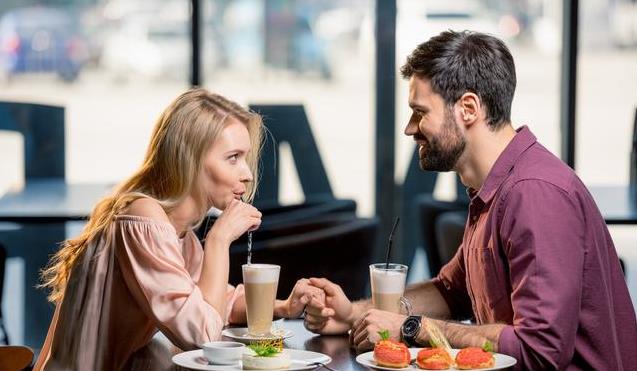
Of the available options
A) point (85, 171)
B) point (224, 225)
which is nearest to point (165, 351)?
point (224, 225)

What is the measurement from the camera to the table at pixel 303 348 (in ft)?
8.57

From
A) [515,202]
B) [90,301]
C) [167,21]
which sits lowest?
[90,301]

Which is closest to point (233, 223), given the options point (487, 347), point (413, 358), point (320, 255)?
point (413, 358)

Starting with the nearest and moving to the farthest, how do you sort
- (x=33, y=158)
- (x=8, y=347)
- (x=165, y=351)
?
(x=165, y=351) → (x=8, y=347) → (x=33, y=158)

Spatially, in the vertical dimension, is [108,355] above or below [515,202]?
below

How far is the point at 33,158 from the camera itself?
6.68 meters

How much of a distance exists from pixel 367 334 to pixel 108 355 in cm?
60

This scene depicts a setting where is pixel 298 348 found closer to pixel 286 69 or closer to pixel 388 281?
pixel 388 281

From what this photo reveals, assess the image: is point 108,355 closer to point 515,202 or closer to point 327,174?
point 515,202

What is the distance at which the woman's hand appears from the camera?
2.85 meters

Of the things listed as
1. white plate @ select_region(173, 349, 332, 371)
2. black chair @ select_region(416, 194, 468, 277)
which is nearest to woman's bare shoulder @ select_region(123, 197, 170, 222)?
white plate @ select_region(173, 349, 332, 371)

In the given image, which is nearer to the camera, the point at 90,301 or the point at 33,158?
the point at 90,301

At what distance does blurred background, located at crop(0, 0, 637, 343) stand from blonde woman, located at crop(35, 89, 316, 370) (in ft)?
12.2

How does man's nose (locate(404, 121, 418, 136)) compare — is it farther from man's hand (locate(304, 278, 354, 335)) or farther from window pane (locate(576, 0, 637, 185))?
window pane (locate(576, 0, 637, 185))
